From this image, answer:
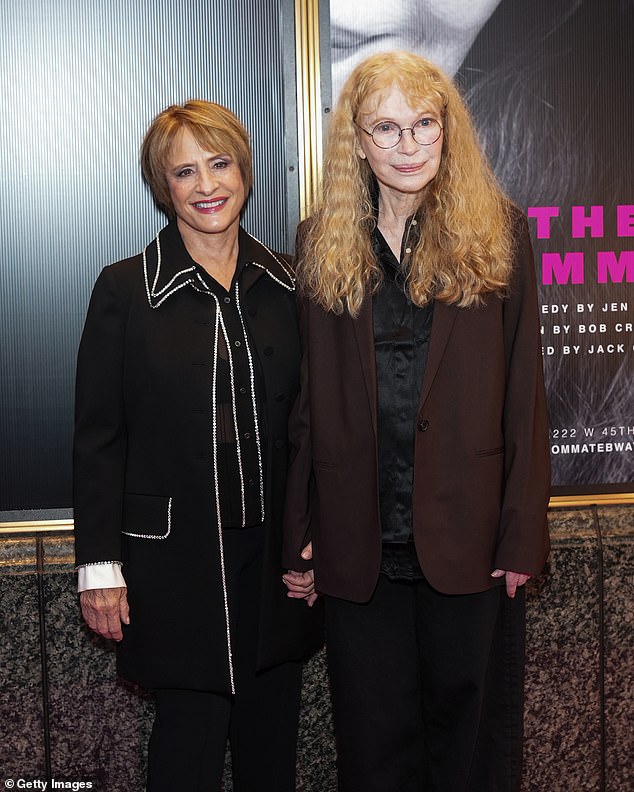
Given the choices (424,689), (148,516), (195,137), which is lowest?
(424,689)

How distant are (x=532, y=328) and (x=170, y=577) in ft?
3.29

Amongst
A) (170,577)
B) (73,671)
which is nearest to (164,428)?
(170,577)

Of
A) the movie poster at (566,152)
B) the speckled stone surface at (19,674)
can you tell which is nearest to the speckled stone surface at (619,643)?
the movie poster at (566,152)

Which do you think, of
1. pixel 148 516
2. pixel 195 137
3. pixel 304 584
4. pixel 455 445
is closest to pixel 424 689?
pixel 304 584

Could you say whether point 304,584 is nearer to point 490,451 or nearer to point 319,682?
point 490,451

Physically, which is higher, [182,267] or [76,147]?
[76,147]

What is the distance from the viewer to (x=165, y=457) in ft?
6.98

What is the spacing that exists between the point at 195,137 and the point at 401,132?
1.63ft

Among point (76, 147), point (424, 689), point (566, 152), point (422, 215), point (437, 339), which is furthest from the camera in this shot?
point (566, 152)

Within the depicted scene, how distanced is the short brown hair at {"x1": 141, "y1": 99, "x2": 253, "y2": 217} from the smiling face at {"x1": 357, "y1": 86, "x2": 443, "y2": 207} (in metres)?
0.34

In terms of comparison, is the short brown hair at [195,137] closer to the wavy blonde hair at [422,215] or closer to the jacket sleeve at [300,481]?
the wavy blonde hair at [422,215]

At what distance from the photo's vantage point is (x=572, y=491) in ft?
9.05

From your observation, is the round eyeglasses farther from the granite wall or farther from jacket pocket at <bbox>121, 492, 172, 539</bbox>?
the granite wall

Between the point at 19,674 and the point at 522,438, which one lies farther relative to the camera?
the point at 19,674
